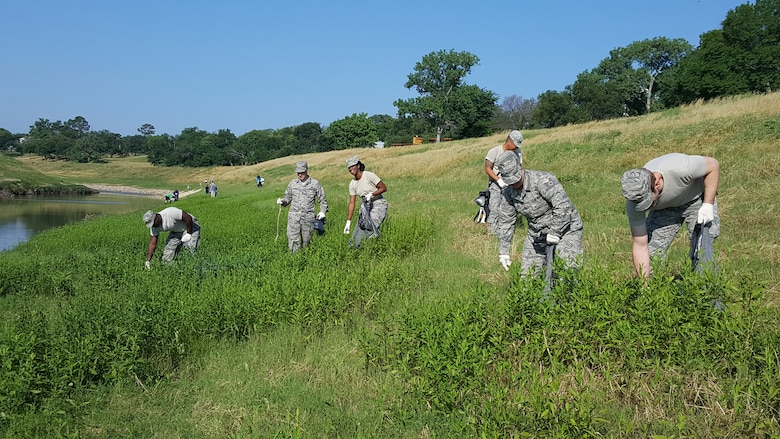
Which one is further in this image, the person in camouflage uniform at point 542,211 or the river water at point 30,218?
the river water at point 30,218

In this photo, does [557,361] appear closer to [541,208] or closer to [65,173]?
[541,208]

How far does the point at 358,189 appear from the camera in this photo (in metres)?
9.55

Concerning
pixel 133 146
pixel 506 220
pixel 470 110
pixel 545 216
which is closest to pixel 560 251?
pixel 545 216

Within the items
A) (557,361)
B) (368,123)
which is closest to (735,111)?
(557,361)

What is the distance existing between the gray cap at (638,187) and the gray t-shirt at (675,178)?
184 mm

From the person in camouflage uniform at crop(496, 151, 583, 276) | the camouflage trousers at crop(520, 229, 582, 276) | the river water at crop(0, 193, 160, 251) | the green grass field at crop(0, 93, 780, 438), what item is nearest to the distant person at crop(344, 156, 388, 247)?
the green grass field at crop(0, 93, 780, 438)

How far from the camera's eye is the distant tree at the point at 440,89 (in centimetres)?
6781

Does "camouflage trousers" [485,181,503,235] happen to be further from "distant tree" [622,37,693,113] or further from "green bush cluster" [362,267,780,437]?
"distant tree" [622,37,693,113]

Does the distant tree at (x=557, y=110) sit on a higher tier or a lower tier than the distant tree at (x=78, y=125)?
lower

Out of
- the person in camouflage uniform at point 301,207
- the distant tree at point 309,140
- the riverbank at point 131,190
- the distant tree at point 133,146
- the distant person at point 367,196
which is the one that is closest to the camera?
the distant person at point 367,196

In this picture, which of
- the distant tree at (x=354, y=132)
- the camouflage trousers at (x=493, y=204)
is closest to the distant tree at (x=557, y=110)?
the distant tree at (x=354, y=132)

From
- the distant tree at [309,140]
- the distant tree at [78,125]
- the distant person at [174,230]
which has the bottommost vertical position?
the distant person at [174,230]

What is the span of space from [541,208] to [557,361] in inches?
70.4

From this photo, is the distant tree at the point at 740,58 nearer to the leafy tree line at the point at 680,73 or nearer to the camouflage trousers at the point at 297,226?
the leafy tree line at the point at 680,73
